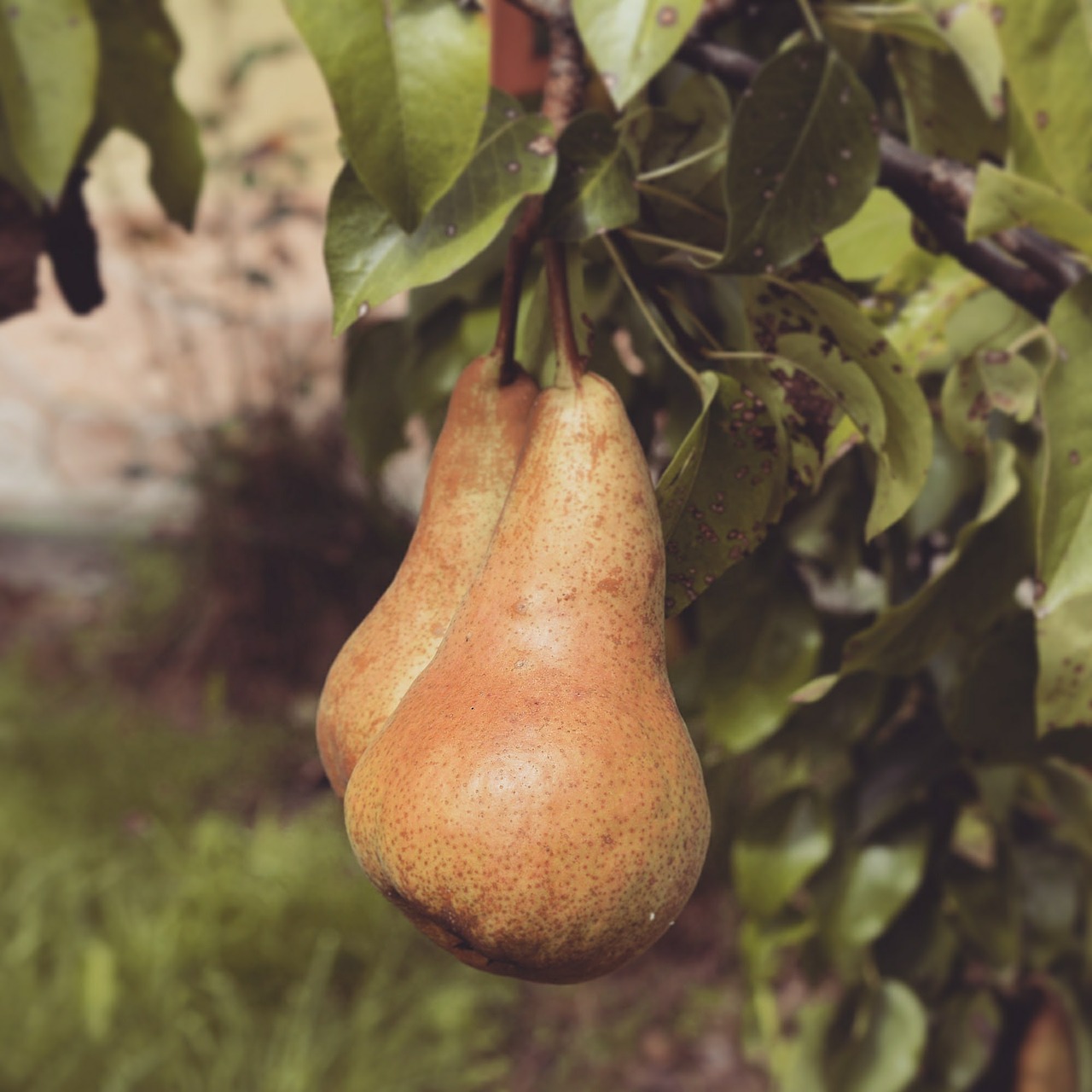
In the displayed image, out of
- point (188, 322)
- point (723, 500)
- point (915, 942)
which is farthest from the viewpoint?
point (188, 322)

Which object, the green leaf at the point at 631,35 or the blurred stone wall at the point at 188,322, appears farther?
the blurred stone wall at the point at 188,322

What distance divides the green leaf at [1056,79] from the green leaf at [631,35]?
0.15 m

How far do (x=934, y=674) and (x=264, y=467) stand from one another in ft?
9.18

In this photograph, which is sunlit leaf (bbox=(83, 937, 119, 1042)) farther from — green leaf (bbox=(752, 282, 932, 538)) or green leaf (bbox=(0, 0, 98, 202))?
green leaf (bbox=(752, 282, 932, 538))

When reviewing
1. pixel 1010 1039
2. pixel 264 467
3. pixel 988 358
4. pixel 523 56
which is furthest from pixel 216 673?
pixel 988 358

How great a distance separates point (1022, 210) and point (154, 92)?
1.62 ft

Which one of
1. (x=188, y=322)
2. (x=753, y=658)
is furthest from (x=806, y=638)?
(x=188, y=322)

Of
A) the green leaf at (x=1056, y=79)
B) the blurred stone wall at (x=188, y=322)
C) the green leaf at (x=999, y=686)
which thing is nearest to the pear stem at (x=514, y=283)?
the green leaf at (x=1056, y=79)

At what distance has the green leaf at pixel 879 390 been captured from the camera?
0.44m

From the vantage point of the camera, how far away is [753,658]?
28.1 inches

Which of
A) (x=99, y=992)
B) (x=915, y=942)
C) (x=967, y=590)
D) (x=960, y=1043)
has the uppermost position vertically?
(x=967, y=590)

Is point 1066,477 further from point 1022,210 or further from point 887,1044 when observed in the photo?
point 887,1044

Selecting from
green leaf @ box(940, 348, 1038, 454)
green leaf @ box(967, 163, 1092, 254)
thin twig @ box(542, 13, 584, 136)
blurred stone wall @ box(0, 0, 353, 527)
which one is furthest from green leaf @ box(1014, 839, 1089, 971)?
blurred stone wall @ box(0, 0, 353, 527)

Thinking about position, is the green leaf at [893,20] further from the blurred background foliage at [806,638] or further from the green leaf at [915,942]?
the green leaf at [915,942]
